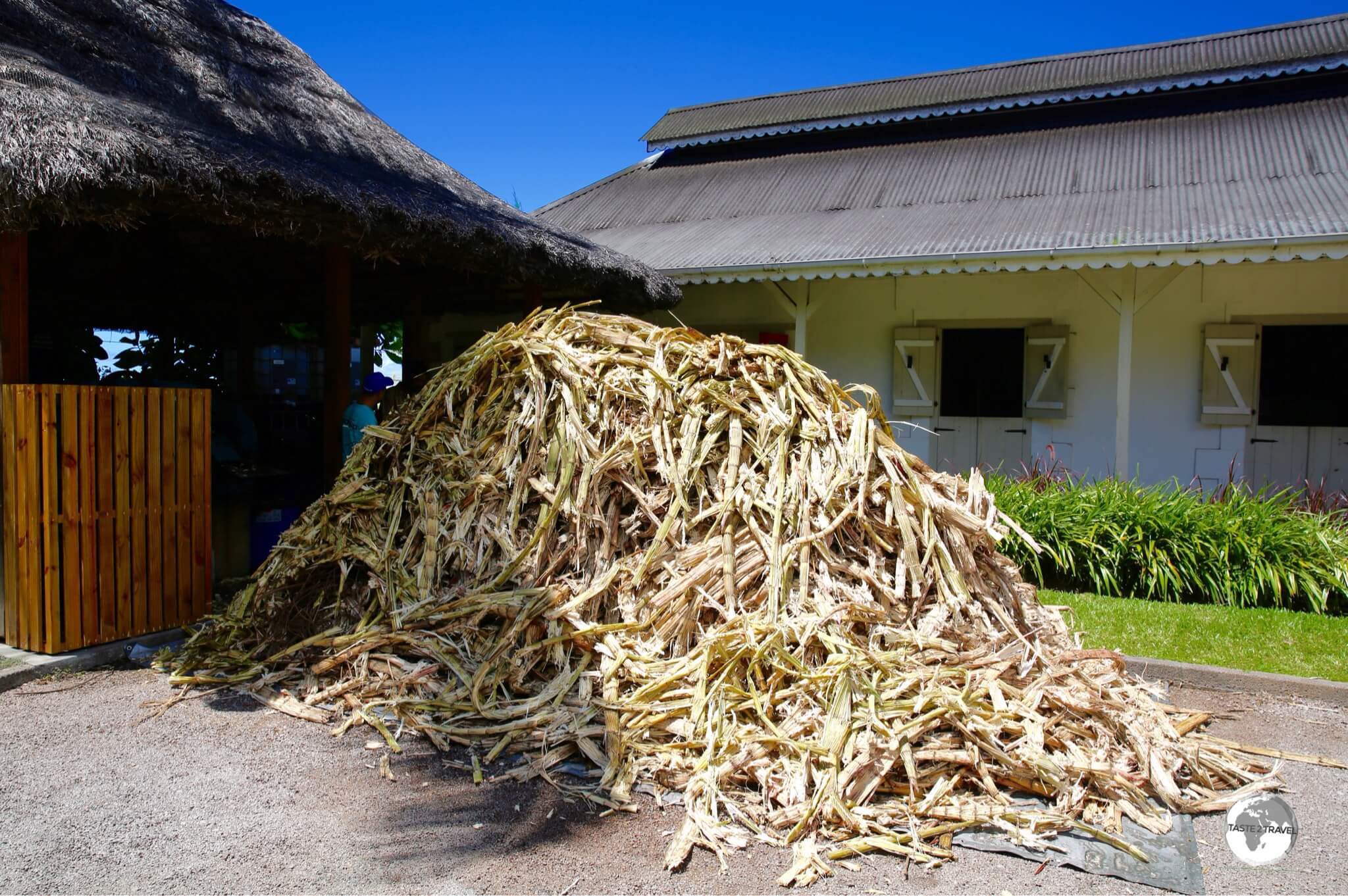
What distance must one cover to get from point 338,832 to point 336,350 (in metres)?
4.96

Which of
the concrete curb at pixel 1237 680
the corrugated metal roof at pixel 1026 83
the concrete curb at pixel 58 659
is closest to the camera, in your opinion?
the concrete curb at pixel 58 659

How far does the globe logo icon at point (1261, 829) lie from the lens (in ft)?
10.8

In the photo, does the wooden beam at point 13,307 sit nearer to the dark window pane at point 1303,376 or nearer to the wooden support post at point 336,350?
the wooden support post at point 336,350

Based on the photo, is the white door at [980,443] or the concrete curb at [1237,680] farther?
the white door at [980,443]

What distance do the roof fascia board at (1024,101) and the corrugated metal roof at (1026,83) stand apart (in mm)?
12

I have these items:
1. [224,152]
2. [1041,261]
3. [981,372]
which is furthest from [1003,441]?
[224,152]

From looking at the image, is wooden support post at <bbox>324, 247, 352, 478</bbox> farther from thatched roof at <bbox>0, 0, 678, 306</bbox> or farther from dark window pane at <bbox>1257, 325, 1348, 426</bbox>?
dark window pane at <bbox>1257, 325, 1348, 426</bbox>

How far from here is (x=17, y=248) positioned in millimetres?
5055

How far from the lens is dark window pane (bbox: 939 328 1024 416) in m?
10.8

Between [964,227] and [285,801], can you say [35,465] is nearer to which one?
[285,801]

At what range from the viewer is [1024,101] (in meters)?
12.9

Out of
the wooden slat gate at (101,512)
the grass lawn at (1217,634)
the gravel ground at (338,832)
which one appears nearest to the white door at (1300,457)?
the grass lawn at (1217,634)

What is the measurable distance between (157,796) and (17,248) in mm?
3321

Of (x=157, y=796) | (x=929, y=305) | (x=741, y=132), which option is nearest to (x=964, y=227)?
(x=929, y=305)
